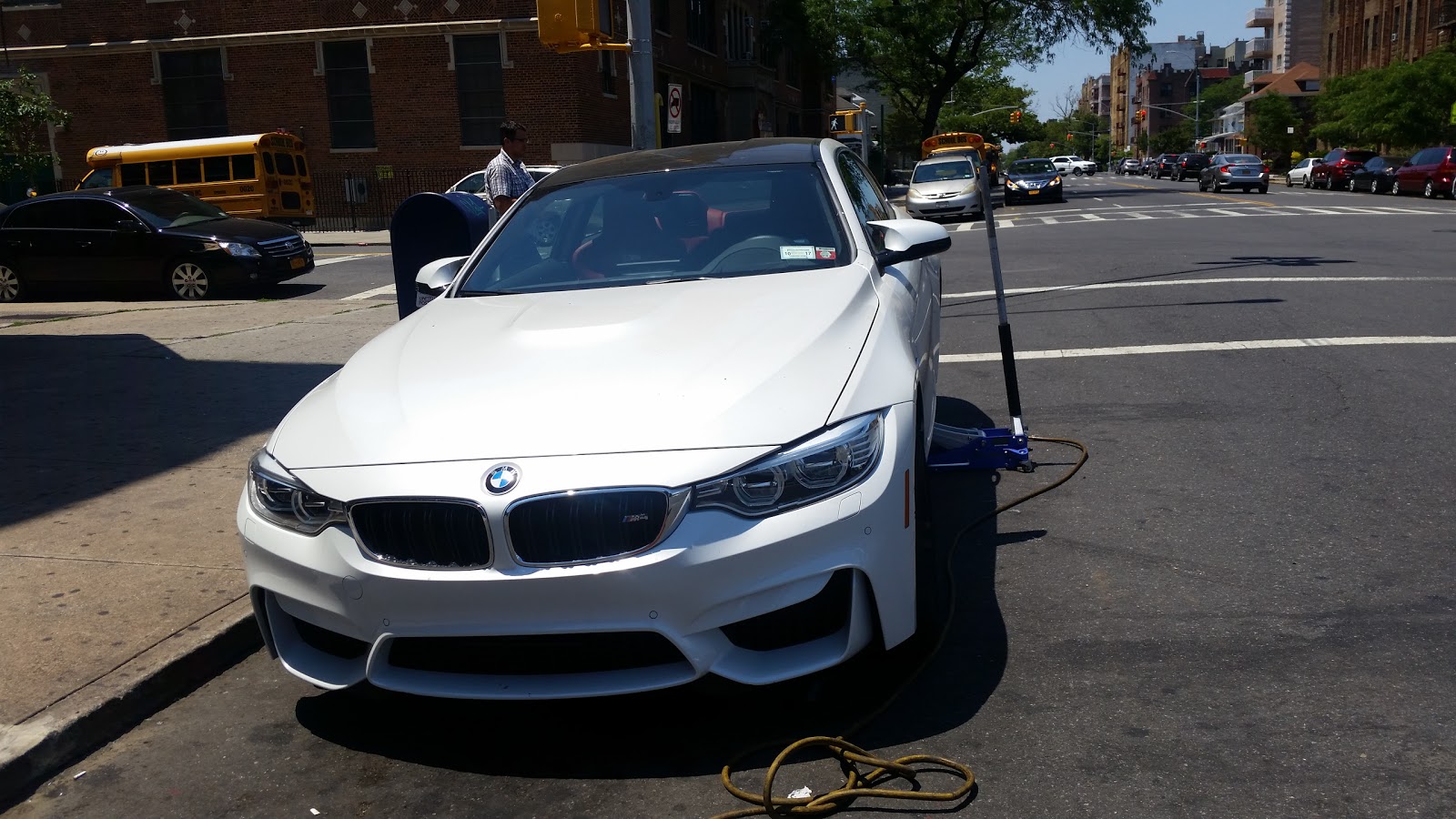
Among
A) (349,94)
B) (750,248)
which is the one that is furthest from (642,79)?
(349,94)

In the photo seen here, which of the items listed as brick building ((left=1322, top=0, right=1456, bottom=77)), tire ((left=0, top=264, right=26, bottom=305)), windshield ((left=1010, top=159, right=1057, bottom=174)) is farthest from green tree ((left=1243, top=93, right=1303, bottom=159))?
tire ((left=0, top=264, right=26, bottom=305))

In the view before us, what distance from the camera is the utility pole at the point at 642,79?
43.1ft

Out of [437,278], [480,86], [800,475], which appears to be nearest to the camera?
[800,475]

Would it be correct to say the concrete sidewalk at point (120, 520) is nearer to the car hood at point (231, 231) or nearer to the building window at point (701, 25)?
the car hood at point (231, 231)

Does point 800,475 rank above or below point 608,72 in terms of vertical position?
below

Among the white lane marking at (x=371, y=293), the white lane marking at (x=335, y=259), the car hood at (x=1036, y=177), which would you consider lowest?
the white lane marking at (x=371, y=293)

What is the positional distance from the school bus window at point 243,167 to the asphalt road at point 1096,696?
1080 inches

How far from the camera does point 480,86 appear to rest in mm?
35031

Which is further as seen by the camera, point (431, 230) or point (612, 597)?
point (431, 230)

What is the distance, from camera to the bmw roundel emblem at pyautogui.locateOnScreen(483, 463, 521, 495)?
321cm

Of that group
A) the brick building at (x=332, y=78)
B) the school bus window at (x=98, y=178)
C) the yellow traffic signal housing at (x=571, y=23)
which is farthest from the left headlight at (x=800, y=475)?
the brick building at (x=332, y=78)

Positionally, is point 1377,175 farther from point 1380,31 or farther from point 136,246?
point 136,246

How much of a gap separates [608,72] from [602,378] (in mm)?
34566

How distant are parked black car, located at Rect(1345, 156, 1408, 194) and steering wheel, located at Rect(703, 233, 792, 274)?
4247 centimetres
